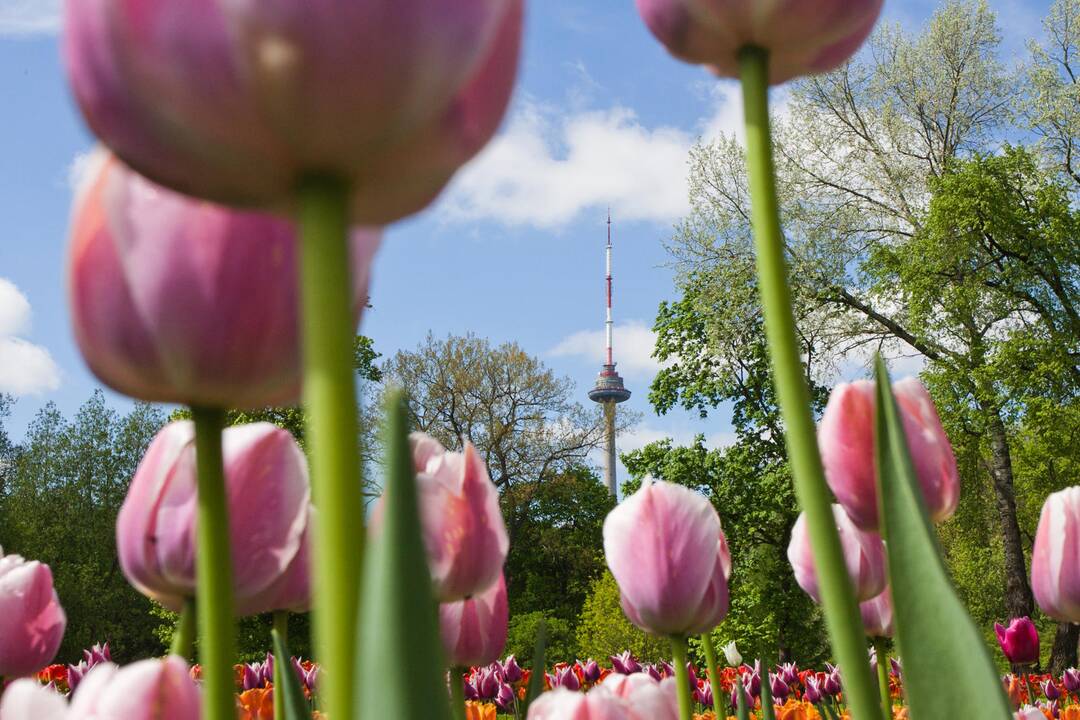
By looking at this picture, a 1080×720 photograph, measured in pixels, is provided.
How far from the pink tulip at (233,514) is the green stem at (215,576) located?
0.19m

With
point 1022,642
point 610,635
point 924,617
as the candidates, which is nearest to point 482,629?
point 924,617

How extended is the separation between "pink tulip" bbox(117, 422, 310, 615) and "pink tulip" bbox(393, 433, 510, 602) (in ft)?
0.46

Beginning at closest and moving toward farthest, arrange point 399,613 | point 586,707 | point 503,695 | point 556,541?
point 399,613 < point 586,707 < point 503,695 < point 556,541

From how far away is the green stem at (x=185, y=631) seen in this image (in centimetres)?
63

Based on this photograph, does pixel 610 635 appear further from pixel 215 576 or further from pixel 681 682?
pixel 215 576

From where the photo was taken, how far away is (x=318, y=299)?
1.01ft

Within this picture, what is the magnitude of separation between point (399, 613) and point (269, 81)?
176 millimetres

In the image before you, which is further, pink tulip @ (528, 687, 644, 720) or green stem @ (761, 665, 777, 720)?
green stem @ (761, 665, 777, 720)

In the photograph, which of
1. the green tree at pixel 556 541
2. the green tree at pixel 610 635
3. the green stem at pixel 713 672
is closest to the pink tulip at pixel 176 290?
the green stem at pixel 713 672

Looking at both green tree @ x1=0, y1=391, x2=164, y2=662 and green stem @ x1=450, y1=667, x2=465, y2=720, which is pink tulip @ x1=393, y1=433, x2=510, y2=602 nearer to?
green stem @ x1=450, y1=667, x2=465, y2=720

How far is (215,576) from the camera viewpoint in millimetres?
412

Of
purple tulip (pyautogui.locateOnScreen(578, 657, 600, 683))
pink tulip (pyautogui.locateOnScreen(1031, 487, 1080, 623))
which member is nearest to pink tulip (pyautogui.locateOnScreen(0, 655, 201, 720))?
pink tulip (pyautogui.locateOnScreen(1031, 487, 1080, 623))

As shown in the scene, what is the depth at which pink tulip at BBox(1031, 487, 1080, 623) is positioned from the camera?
1.33 metres

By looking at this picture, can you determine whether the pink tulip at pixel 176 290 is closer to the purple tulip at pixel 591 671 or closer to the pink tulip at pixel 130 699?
the pink tulip at pixel 130 699
